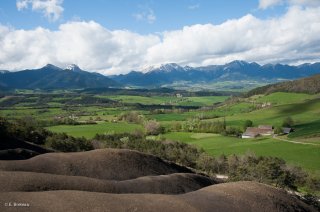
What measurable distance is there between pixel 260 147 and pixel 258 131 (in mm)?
32373

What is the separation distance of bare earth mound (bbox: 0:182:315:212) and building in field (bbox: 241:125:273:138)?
123 meters

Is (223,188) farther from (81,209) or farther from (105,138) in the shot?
(105,138)

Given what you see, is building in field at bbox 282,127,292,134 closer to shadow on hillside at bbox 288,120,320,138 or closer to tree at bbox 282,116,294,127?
shadow on hillside at bbox 288,120,320,138

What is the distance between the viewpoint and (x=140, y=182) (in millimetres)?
49688

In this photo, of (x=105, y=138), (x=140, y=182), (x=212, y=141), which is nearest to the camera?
(x=140, y=182)

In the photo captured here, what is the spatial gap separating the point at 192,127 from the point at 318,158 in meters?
78.2

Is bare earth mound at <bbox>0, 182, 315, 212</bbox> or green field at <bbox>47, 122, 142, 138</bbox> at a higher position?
bare earth mound at <bbox>0, 182, 315, 212</bbox>

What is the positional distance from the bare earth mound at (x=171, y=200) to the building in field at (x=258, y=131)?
123 meters

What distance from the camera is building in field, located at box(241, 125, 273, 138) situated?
170375 mm

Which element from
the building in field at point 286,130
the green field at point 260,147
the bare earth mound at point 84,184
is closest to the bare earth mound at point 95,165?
the bare earth mound at point 84,184

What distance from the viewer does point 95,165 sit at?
6128cm

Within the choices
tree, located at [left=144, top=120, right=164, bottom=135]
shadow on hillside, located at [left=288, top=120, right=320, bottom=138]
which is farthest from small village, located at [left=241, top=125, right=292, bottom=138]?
tree, located at [left=144, top=120, right=164, bottom=135]

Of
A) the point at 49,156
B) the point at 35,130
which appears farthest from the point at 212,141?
the point at 49,156

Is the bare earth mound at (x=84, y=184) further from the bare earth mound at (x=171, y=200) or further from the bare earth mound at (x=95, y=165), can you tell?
the bare earth mound at (x=95, y=165)
